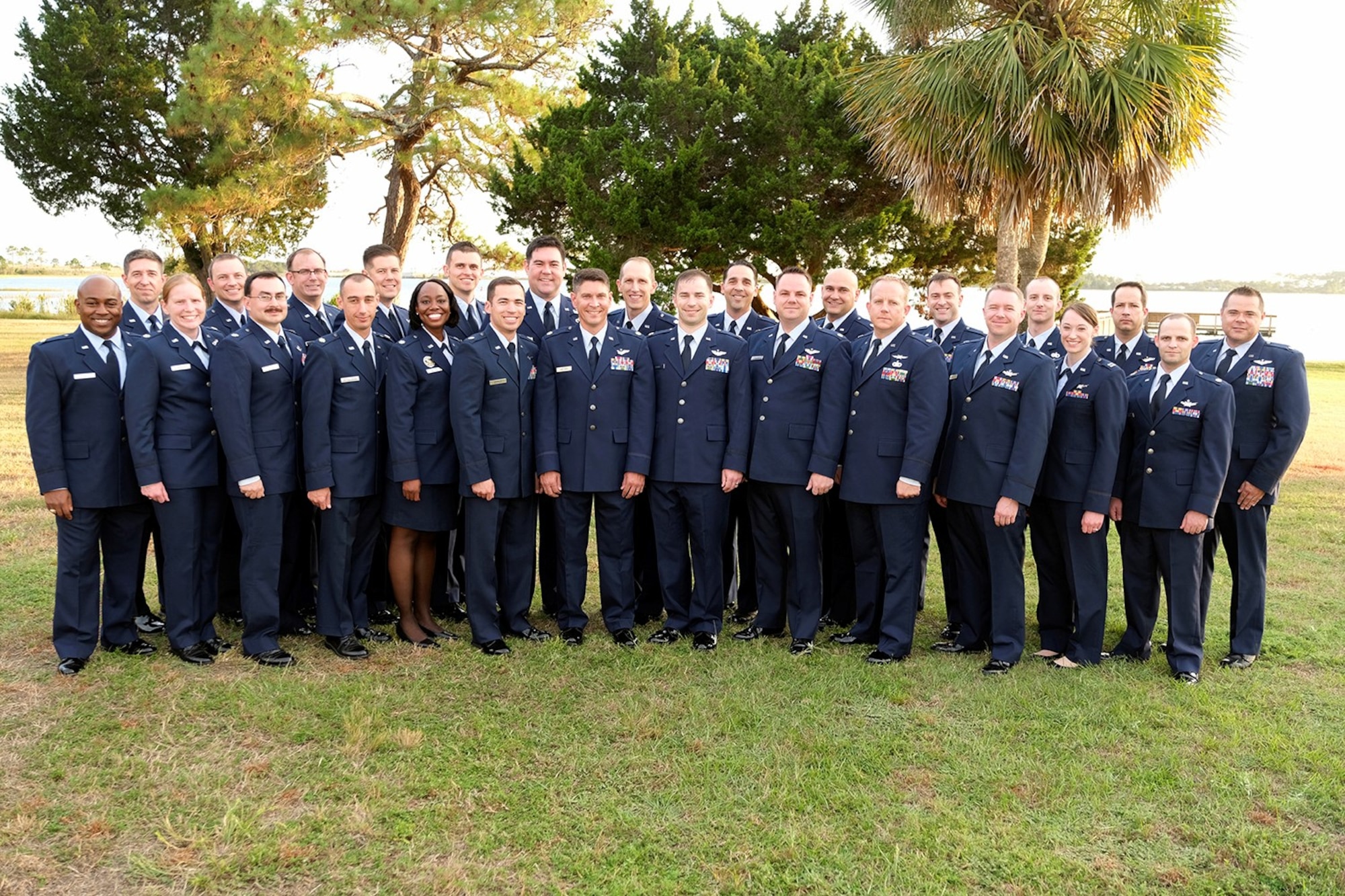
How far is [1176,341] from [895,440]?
4.62 feet

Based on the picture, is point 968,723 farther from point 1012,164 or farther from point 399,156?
point 399,156

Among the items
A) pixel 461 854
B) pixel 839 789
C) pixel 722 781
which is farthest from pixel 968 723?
pixel 461 854

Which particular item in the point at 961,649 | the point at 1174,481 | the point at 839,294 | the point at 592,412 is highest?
the point at 839,294

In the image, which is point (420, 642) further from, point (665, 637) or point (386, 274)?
point (386, 274)

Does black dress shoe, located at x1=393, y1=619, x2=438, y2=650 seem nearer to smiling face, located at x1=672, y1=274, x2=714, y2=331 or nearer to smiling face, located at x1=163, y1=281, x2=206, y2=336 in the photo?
smiling face, located at x1=163, y1=281, x2=206, y2=336

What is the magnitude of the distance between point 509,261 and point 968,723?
15.8m

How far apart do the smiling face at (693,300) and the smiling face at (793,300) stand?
0.37 meters

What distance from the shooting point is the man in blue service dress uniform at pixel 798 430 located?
5074 mm

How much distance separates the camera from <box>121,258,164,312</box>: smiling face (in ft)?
17.8

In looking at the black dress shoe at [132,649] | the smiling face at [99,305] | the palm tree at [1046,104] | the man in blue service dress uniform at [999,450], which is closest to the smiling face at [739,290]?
the man in blue service dress uniform at [999,450]

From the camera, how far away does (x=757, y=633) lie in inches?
213

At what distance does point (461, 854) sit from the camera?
3205mm

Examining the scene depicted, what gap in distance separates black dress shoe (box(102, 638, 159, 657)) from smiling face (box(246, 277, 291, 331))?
1.70m

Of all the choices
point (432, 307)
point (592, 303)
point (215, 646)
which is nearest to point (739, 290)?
A: point (592, 303)
